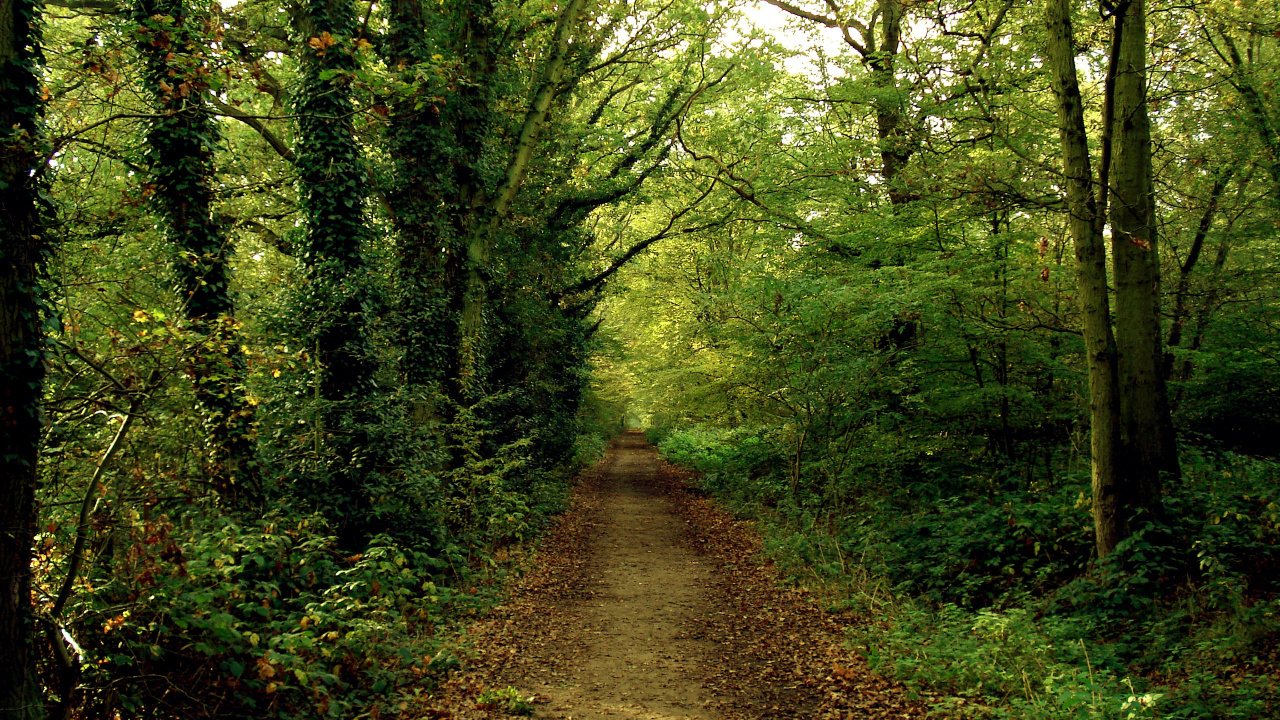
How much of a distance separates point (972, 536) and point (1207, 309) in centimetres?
555

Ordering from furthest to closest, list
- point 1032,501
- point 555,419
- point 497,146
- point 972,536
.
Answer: point 555,419 < point 497,146 < point 1032,501 < point 972,536

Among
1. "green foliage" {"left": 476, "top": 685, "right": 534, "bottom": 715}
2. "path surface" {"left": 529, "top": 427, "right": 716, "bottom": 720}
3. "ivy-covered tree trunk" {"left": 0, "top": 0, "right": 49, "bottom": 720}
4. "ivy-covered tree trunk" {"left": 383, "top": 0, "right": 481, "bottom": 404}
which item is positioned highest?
"ivy-covered tree trunk" {"left": 383, "top": 0, "right": 481, "bottom": 404}

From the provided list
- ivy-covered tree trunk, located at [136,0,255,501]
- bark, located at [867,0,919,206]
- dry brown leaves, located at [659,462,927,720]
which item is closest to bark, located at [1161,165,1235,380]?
bark, located at [867,0,919,206]

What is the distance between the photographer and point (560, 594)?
9.12 meters

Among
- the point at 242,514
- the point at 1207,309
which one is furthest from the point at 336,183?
the point at 1207,309

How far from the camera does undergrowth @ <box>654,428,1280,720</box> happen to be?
5062 millimetres

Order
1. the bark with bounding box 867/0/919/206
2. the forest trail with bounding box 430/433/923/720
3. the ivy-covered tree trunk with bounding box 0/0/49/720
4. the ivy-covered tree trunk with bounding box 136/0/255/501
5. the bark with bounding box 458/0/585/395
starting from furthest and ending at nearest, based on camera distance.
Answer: the bark with bounding box 458/0/585/395 → the bark with bounding box 867/0/919/206 → the ivy-covered tree trunk with bounding box 136/0/255/501 → the forest trail with bounding box 430/433/923/720 → the ivy-covered tree trunk with bounding box 0/0/49/720

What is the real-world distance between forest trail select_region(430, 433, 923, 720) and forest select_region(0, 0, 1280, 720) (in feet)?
1.35

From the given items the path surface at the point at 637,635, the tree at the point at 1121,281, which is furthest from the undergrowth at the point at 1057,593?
the path surface at the point at 637,635

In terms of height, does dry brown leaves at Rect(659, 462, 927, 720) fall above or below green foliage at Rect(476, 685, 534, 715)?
below

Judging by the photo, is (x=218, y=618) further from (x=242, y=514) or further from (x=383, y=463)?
(x=383, y=463)

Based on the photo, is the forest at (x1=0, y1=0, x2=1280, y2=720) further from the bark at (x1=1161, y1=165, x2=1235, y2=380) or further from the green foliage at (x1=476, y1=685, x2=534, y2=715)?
the green foliage at (x1=476, y1=685, x2=534, y2=715)

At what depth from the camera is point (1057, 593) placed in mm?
7004

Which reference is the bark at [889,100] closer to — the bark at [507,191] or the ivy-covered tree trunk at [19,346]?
the bark at [507,191]
